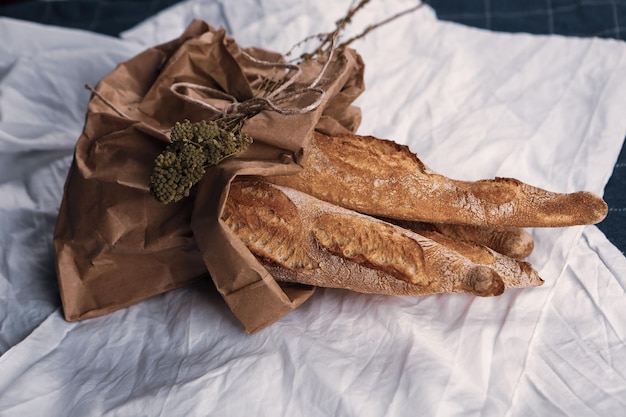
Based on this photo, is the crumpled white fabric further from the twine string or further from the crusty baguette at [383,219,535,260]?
the twine string

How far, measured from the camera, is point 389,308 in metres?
1.06

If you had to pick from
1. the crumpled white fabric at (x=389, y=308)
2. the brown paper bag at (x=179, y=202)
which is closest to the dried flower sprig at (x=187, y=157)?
the brown paper bag at (x=179, y=202)

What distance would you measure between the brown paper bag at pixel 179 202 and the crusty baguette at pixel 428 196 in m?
0.06

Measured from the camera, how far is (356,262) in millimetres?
979

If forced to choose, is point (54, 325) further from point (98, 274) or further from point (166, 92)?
point (166, 92)

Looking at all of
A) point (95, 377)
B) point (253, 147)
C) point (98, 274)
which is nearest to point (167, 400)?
point (95, 377)

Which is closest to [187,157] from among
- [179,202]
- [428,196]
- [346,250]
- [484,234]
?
[179,202]

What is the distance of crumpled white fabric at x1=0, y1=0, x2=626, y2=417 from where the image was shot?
940 mm

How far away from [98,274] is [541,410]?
734 millimetres

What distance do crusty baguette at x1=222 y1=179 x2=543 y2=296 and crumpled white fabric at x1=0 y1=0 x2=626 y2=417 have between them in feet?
0.26

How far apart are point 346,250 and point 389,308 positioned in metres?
0.15

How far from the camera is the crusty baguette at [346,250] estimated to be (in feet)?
3.16

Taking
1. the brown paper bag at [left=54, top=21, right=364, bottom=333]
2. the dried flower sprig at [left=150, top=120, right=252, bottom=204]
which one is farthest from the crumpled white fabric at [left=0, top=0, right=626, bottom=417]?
the dried flower sprig at [left=150, top=120, right=252, bottom=204]

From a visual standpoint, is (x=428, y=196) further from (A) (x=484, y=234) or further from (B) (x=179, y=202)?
(B) (x=179, y=202)
